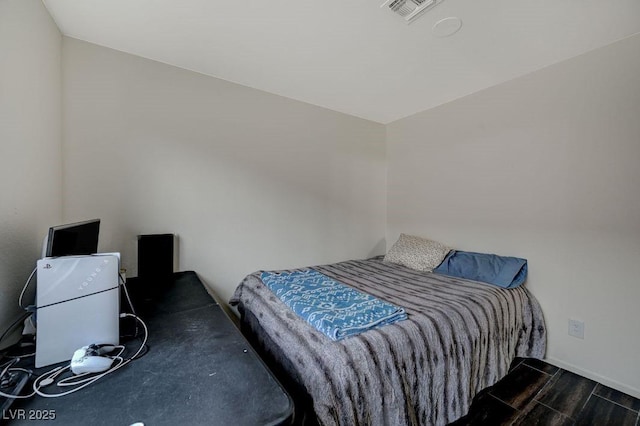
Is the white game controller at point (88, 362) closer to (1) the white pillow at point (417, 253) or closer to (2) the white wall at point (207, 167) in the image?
(2) the white wall at point (207, 167)

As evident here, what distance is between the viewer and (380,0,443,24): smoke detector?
1.28m

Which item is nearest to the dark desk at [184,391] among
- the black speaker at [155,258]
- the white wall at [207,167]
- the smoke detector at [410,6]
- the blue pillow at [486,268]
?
the black speaker at [155,258]

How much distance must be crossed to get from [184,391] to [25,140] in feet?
4.39

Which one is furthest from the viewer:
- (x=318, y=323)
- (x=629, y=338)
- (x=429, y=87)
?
(x=429, y=87)

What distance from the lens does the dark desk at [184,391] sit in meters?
0.63

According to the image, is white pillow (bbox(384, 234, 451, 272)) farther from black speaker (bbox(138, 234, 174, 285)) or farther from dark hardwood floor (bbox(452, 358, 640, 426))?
black speaker (bbox(138, 234, 174, 285))

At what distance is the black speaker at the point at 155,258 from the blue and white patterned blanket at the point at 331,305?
704 millimetres

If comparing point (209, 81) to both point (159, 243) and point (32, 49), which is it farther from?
point (159, 243)

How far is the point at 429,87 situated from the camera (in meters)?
2.23

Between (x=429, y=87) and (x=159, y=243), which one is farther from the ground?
(x=429, y=87)

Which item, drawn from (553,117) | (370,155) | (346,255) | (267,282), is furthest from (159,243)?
(553,117)

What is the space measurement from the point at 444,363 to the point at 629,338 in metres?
1.36

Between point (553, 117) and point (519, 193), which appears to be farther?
point (519, 193)

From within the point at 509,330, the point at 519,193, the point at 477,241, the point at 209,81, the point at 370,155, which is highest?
the point at 209,81
